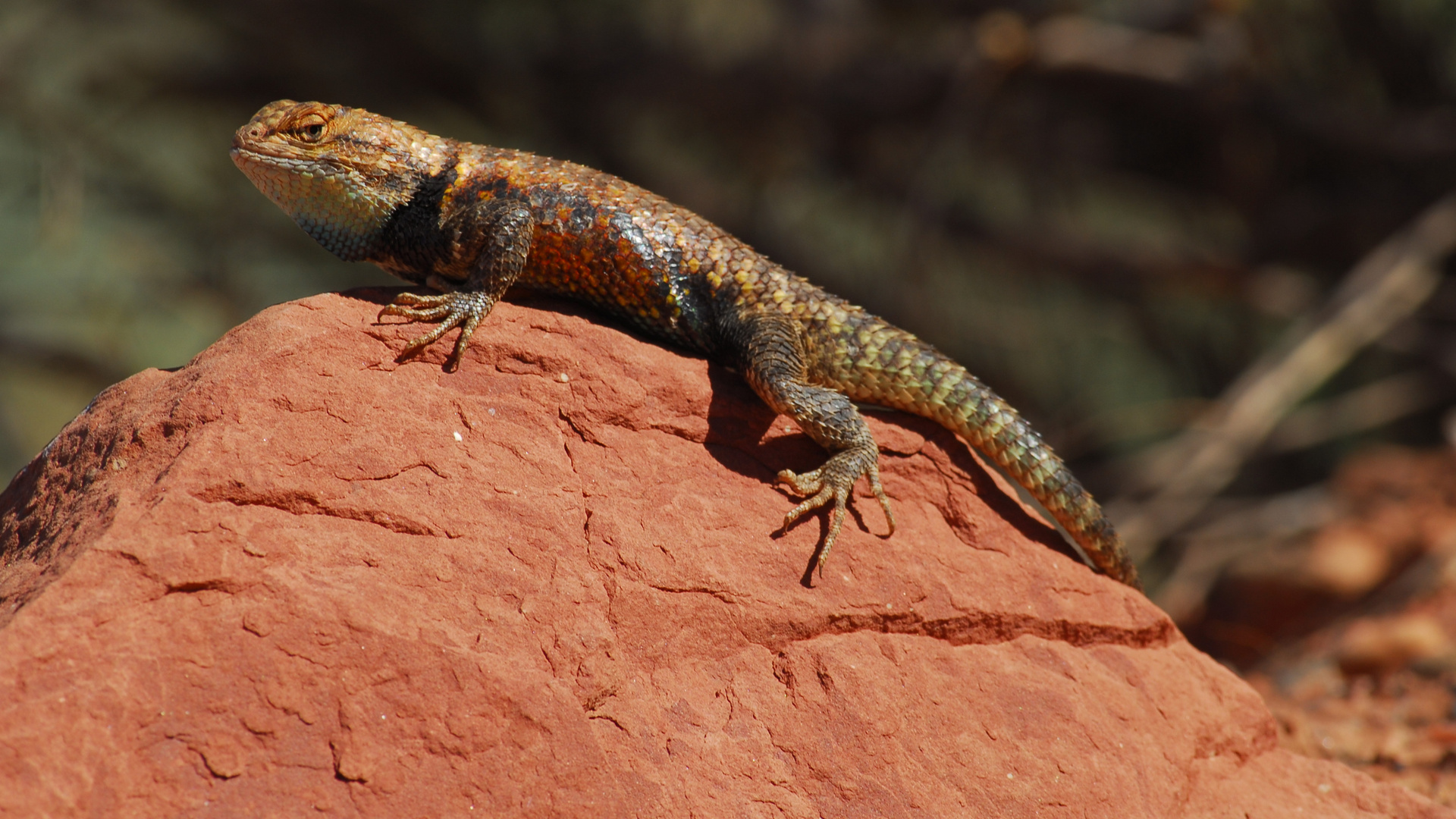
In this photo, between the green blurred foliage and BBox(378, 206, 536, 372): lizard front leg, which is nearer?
BBox(378, 206, 536, 372): lizard front leg

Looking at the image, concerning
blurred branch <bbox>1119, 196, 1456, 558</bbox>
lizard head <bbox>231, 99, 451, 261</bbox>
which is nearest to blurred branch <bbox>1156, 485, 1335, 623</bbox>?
blurred branch <bbox>1119, 196, 1456, 558</bbox>

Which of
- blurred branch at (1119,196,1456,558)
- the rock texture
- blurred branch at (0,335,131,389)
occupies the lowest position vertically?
blurred branch at (0,335,131,389)

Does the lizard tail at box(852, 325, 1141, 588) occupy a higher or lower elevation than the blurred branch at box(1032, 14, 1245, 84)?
lower

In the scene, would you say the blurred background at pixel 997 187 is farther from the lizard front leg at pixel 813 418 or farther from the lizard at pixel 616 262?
the lizard front leg at pixel 813 418

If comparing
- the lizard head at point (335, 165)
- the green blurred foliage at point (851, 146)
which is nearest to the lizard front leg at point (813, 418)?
the lizard head at point (335, 165)

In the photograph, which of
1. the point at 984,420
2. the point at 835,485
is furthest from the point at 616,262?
the point at 984,420

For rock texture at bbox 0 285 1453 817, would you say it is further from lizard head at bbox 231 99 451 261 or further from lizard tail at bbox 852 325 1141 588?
lizard head at bbox 231 99 451 261
